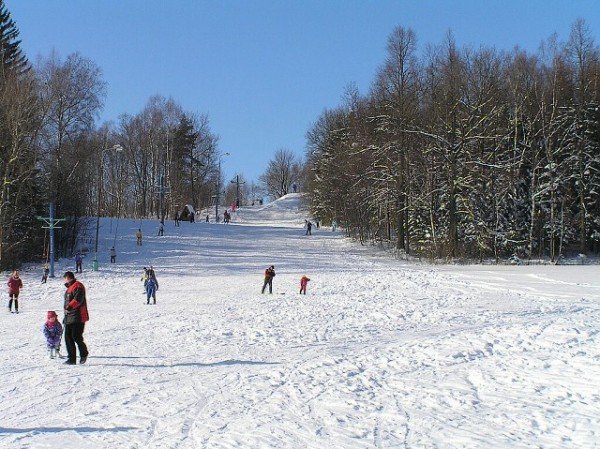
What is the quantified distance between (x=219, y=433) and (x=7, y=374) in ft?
17.2

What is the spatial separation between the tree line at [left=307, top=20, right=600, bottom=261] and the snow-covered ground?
13.7 metres

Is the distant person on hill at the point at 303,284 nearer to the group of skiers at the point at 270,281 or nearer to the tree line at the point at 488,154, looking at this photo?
the group of skiers at the point at 270,281

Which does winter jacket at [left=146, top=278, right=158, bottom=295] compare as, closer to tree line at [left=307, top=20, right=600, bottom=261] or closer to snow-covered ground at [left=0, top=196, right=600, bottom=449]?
snow-covered ground at [left=0, top=196, right=600, bottom=449]

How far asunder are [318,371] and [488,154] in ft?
99.8

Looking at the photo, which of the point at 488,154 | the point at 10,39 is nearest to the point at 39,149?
the point at 10,39

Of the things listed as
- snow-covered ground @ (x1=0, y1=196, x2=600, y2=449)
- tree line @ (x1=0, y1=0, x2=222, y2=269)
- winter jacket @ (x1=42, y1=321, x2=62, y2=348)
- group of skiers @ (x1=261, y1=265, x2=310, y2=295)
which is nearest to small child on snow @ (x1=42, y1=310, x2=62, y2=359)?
winter jacket @ (x1=42, y1=321, x2=62, y2=348)

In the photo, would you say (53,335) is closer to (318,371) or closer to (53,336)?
(53,336)

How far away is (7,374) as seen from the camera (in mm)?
9797

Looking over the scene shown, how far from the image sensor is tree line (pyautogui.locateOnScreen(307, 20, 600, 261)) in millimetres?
35969

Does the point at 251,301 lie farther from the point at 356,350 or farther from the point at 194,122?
the point at 194,122

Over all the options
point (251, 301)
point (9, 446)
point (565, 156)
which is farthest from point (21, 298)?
point (565, 156)

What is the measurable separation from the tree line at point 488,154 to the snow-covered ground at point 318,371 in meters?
13.7

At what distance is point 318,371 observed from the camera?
9859 mm

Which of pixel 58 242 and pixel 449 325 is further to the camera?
pixel 58 242
